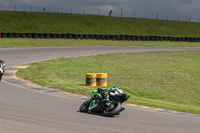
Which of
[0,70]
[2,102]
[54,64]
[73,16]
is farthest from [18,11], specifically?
[2,102]

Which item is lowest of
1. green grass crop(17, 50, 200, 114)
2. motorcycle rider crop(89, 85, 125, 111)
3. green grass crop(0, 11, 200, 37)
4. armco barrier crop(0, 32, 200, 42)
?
green grass crop(17, 50, 200, 114)

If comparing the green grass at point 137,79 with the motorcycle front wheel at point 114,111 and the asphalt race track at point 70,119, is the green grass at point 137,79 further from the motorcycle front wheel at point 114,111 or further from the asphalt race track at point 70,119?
the motorcycle front wheel at point 114,111

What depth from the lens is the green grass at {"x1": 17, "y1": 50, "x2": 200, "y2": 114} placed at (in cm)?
1379

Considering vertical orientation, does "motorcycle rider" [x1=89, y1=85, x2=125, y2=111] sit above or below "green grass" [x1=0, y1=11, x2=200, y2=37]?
below

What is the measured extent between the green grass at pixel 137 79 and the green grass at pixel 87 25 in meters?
43.6

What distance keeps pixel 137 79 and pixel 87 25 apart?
59142 millimetres

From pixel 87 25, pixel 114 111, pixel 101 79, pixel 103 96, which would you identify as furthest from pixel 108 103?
pixel 87 25

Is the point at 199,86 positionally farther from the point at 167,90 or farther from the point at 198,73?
the point at 198,73

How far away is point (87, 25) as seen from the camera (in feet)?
252

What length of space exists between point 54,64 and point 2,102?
12661 mm

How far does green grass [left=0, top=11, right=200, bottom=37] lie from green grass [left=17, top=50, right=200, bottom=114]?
43.6 metres

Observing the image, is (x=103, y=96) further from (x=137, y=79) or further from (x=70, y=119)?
(x=137, y=79)

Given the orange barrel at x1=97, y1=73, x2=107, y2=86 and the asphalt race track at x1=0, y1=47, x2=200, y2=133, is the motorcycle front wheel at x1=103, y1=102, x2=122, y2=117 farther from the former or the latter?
the orange barrel at x1=97, y1=73, x2=107, y2=86

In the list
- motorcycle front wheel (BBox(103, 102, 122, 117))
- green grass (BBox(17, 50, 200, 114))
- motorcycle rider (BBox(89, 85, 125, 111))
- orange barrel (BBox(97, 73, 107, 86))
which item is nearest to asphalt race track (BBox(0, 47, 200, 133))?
motorcycle front wheel (BBox(103, 102, 122, 117))
